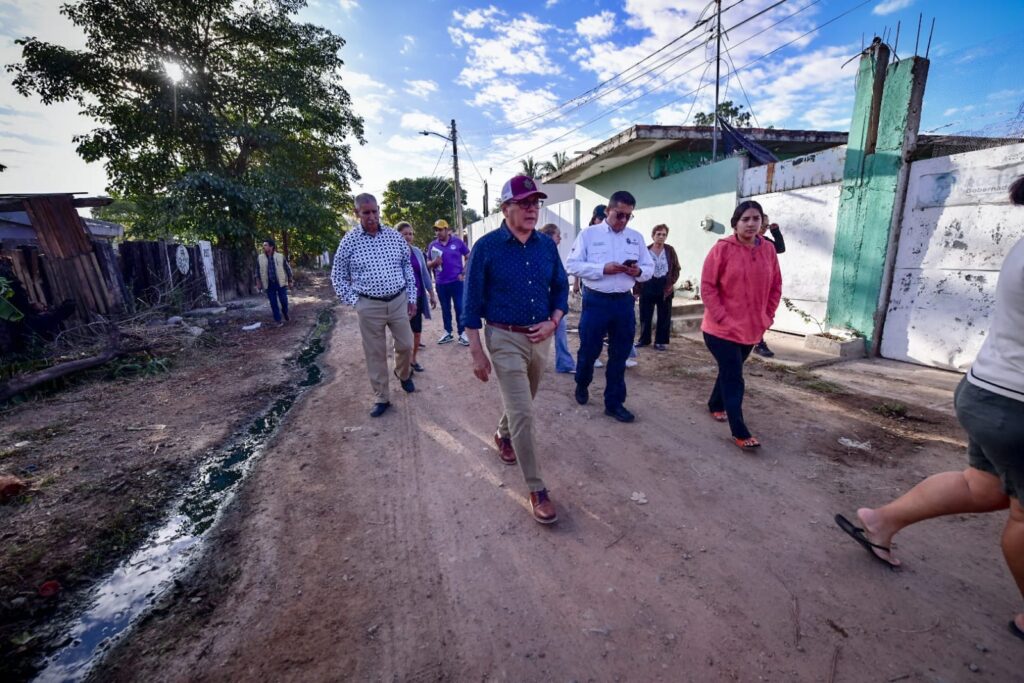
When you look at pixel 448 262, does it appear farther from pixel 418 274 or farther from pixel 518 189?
pixel 518 189

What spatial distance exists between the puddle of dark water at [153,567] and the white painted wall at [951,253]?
7.40 meters

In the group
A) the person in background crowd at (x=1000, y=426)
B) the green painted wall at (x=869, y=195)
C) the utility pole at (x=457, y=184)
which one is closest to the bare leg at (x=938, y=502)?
the person in background crowd at (x=1000, y=426)

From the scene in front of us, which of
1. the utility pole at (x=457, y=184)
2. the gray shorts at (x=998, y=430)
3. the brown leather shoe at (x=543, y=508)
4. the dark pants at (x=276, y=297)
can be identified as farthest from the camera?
the utility pole at (x=457, y=184)

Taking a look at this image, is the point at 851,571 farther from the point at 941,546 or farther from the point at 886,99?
the point at 886,99

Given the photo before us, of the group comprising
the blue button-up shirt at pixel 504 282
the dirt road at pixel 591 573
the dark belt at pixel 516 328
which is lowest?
the dirt road at pixel 591 573

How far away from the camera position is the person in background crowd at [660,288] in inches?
237

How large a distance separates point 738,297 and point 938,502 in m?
1.69

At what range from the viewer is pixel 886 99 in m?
5.37

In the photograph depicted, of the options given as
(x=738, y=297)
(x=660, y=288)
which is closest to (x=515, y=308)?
(x=738, y=297)

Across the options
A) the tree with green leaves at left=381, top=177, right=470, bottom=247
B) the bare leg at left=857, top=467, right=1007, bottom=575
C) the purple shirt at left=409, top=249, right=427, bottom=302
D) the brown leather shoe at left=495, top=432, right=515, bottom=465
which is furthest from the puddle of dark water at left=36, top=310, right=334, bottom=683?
the tree with green leaves at left=381, top=177, right=470, bottom=247

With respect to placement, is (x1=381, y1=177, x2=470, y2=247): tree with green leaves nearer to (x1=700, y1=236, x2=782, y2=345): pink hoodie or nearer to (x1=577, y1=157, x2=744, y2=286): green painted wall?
(x1=577, y1=157, x2=744, y2=286): green painted wall

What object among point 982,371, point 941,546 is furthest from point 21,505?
point 941,546

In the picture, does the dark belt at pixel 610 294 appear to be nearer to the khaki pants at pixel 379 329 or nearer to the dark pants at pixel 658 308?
the khaki pants at pixel 379 329

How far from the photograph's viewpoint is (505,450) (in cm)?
324
